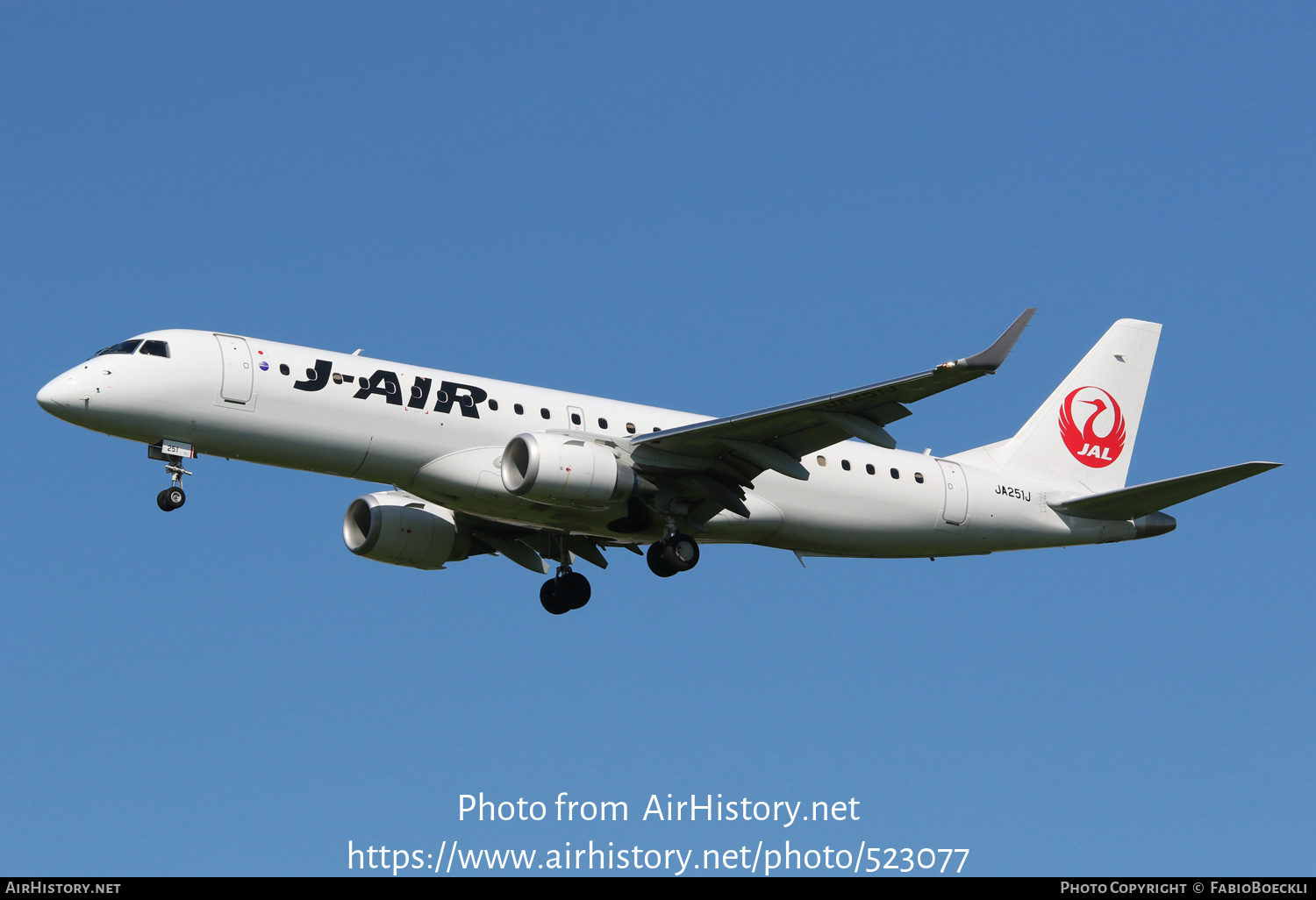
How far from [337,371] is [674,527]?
24.4ft

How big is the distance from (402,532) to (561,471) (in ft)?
20.1

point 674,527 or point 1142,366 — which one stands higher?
point 1142,366

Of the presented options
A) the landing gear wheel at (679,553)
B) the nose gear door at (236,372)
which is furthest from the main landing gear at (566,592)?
the nose gear door at (236,372)

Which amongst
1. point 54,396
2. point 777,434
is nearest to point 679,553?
point 777,434

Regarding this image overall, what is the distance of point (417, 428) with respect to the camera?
2862cm

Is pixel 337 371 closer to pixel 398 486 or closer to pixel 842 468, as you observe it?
pixel 398 486

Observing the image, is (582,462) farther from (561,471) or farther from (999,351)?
(999,351)

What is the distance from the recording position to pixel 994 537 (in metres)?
34.1

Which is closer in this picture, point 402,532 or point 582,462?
point 582,462

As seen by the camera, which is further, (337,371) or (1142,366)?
(1142,366)

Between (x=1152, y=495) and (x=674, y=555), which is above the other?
(x=1152, y=495)

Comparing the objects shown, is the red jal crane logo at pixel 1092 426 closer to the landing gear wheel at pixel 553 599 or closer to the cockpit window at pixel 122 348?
the landing gear wheel at pixel 553 599

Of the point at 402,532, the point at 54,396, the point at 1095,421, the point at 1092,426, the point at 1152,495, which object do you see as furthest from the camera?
the point at 1095,421
